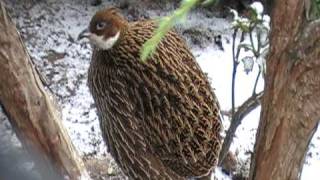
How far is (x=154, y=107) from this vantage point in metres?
2.19

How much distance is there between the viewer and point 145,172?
2.28 meters

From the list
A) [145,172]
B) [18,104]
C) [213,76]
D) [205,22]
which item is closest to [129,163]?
[145,172]

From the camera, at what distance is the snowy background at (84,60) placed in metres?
2.83

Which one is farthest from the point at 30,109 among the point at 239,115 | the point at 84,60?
the point at 84,60

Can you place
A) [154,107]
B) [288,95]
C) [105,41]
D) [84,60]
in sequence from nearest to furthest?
1. [288,95]
2. [154,107]
3. [105,41]
4. [84,60]

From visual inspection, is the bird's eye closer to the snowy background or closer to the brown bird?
the brown bird

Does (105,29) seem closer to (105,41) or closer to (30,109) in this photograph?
(105,41)

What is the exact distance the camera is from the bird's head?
234cm

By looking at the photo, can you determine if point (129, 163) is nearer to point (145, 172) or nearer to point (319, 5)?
point (145, 172)

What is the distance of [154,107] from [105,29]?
0.33 m

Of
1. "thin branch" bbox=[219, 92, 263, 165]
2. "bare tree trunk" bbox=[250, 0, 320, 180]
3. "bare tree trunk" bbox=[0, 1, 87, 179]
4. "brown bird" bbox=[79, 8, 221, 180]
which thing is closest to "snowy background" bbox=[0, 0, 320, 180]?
"thin branch" bbox=[219, 92, 263, 165]

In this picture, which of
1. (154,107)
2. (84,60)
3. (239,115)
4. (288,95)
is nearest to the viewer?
(288,95)

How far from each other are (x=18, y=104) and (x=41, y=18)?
1383mm

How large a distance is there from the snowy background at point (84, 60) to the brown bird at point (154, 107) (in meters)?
0.47
